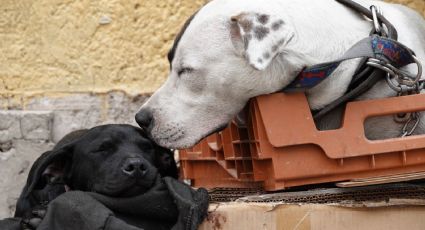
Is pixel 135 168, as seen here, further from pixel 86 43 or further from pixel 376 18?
pixel 86 43

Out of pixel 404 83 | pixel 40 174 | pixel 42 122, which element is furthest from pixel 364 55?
pixel 42 122

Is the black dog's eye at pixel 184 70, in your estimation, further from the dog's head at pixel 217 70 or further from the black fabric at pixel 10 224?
the black fabric at pixel 10 224

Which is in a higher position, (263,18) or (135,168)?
(263,18)

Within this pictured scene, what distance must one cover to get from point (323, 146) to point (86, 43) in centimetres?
186

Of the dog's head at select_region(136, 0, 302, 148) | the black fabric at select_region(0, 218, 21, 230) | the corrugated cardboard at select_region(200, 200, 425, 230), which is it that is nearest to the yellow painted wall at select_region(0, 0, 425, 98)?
the dog's head at select_region(136, 0, 302, 148)

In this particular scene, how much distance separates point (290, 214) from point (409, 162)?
16.5 inches

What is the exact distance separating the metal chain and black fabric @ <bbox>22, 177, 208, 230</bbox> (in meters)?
0.67

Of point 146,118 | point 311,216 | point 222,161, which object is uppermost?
point 146,118

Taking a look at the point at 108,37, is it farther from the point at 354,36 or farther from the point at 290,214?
the point at 290,214

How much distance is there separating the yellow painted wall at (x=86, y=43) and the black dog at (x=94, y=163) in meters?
1.15

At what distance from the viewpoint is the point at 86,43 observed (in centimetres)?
421

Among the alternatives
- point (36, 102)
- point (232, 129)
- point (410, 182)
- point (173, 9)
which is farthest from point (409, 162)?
point (36, 102)

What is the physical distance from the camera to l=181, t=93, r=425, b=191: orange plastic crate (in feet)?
8.68

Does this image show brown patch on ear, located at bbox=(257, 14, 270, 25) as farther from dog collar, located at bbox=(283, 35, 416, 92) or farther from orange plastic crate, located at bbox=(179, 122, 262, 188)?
orange plastic crate, located at bbox=(179, 122, 262, 188)
